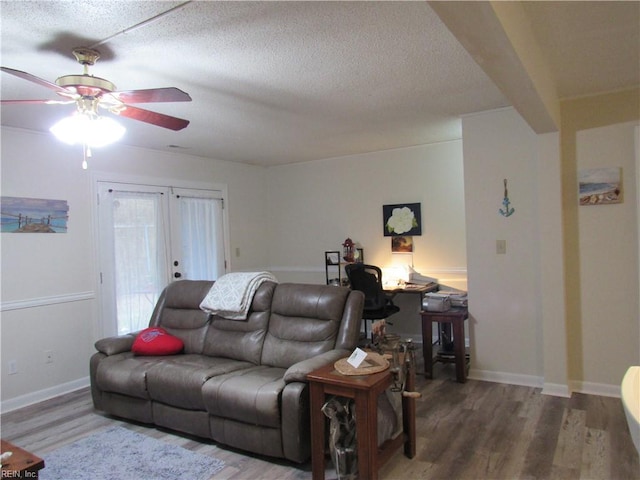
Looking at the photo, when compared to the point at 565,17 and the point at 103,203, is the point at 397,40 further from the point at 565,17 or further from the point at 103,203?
the point at 103,203

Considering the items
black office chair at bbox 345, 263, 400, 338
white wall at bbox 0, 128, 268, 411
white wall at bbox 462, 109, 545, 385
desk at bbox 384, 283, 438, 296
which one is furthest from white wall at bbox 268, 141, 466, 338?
white wall at bbox 0, 128, 268, 411

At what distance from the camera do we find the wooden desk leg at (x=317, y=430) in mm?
2410

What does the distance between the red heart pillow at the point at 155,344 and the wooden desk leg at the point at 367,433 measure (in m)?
1.85

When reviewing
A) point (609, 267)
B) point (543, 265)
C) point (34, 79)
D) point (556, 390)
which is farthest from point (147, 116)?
point (556, 390)

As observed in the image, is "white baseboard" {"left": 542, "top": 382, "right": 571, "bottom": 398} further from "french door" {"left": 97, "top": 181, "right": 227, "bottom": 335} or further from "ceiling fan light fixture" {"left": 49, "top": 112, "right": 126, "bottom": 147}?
"french door" {"left": 97, "top": 181, "right": 227, "bottom": 335}

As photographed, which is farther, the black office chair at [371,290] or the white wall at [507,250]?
the black office chair at [371,290]

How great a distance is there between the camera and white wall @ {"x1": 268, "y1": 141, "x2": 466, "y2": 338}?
5188mm

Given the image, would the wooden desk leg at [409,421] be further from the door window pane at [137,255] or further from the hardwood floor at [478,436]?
the door window pane at [137,255]

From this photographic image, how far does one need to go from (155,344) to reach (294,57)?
2.37m

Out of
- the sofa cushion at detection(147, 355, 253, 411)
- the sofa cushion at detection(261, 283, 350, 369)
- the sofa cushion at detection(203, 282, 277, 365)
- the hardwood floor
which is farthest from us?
the sofa cushion at detection(203, 282, 277, 365)

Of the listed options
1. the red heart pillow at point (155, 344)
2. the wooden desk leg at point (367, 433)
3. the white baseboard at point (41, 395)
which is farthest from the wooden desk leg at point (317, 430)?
the white baseboard at point (41, 395)

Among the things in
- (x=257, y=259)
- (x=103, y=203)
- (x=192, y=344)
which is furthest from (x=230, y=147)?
(x=192, y=344)

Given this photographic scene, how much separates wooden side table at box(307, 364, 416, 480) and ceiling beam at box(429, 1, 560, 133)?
1597 mm

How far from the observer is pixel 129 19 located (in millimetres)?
2029
